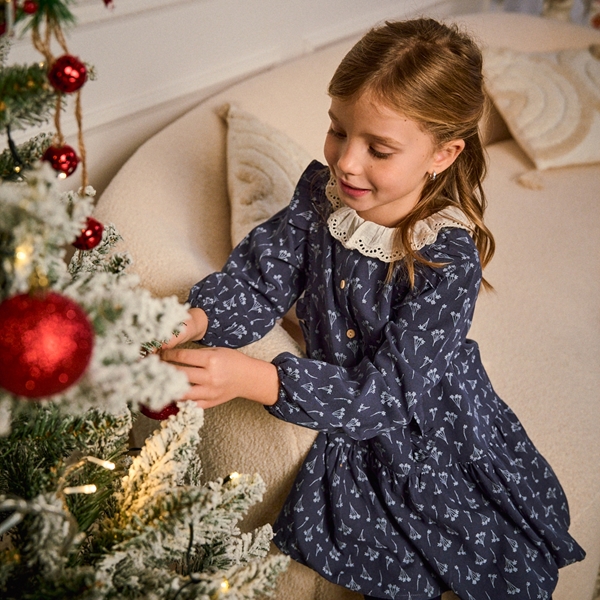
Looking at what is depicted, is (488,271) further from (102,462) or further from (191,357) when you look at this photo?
(102,462)

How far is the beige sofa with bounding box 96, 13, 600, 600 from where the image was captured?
1.06m

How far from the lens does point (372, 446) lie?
1.05 m

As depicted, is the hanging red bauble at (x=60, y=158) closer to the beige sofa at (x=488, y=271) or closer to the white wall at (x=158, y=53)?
the beige sofa at (x=488, y=271)

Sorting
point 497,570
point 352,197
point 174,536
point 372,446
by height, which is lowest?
point 497,570

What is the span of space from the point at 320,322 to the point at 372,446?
23cm

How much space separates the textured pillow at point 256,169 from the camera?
134cm

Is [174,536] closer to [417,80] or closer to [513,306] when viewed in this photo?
[417,80]

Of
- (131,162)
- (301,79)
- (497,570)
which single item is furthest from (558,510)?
(301,79)

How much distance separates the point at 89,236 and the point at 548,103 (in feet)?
5.99

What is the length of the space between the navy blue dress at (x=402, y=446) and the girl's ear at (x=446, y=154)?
0.36 feet

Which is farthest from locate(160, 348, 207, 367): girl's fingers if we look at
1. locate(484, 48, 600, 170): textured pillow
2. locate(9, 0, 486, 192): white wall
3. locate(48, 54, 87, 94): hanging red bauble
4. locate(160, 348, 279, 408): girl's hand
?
locate(484, 48, 600, 170): textured pillow

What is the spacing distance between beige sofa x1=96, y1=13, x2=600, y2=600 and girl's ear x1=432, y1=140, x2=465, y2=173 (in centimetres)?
40

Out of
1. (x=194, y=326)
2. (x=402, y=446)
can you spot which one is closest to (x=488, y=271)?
(x=402, y=446)

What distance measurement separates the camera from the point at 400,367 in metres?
0.93
